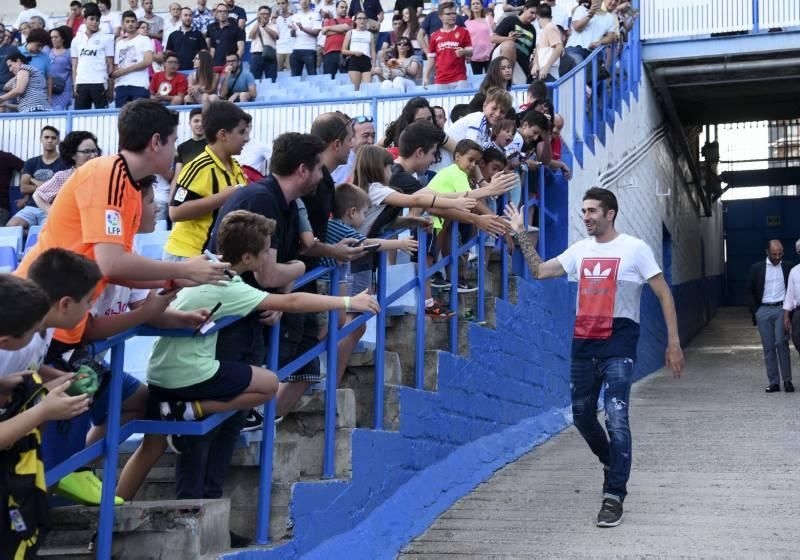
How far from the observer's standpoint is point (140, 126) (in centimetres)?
441

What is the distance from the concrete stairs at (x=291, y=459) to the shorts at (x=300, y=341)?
171 mm

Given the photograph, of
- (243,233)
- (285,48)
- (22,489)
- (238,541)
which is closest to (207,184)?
(243,233)

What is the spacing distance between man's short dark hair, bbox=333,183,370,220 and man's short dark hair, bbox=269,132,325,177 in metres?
1.07

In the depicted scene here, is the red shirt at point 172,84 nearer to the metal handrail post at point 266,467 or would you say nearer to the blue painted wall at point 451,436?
the blue painted wall at point 451,436

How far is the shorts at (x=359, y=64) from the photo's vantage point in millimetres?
16125

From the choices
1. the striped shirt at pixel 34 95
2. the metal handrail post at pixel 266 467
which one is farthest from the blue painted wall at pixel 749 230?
the metal handrail post at pixel 266 467

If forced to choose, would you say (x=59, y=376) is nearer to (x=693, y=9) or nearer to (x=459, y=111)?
(x=459, y=111)

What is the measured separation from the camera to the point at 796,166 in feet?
105

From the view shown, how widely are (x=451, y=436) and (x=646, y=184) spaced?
1009cm

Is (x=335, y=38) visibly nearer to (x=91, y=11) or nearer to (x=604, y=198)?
(x=91, y=11)

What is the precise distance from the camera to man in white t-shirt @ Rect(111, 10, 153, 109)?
1559cm

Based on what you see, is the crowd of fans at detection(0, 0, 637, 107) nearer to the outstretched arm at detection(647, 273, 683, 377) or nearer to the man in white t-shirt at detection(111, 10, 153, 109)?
the man in white t-shirt at detection(111, 10, 153, 109)

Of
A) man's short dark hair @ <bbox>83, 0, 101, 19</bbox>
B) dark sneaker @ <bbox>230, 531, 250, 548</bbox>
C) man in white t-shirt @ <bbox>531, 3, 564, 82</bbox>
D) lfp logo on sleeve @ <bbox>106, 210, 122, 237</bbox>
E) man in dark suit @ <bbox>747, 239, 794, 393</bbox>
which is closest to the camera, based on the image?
lfp logo on sleeve @ <bbox>106, 210, 122, 237</bbox>

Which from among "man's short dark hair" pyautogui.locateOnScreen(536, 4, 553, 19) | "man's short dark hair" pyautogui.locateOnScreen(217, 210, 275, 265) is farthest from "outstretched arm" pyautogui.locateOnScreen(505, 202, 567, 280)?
"man's short dark hair" pyautogui.locateOnScreen(536, 4, 553, 19)
